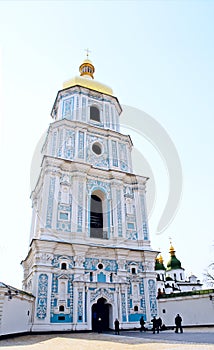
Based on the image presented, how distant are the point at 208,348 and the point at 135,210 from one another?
562 inches

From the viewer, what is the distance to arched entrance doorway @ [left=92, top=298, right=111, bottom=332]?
17817 millimetres

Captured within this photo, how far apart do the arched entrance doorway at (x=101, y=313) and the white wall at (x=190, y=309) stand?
3.86 m

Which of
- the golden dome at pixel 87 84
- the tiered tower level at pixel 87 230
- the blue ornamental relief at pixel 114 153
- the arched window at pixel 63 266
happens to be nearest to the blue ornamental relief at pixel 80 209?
the tiered tower level at pixel 87 230

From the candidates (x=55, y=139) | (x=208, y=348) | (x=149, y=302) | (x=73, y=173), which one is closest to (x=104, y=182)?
(x=73, y=173)

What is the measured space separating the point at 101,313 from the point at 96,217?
6.76 meters

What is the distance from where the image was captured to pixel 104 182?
2205 centimetres

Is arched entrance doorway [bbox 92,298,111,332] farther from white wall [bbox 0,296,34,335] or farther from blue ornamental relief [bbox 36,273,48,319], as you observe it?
white wall [bbox 0,296,34,335]

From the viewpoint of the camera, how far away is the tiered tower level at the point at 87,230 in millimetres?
16703

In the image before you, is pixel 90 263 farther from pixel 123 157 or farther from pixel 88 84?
pixel 88 84

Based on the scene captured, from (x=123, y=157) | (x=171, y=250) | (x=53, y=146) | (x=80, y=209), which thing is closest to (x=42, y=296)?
(x=80, y=209)

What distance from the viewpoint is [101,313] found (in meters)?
18.1

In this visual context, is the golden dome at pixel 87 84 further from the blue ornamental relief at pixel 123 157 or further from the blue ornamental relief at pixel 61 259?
the blue ornamental relief at pixel 61 259

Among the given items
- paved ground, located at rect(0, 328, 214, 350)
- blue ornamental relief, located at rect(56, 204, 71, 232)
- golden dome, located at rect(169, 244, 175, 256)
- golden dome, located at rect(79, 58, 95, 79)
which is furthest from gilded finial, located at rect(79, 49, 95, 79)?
golden dome, located at rect(169, 244, 175, 256)

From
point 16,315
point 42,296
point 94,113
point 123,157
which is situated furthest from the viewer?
point 94,113
